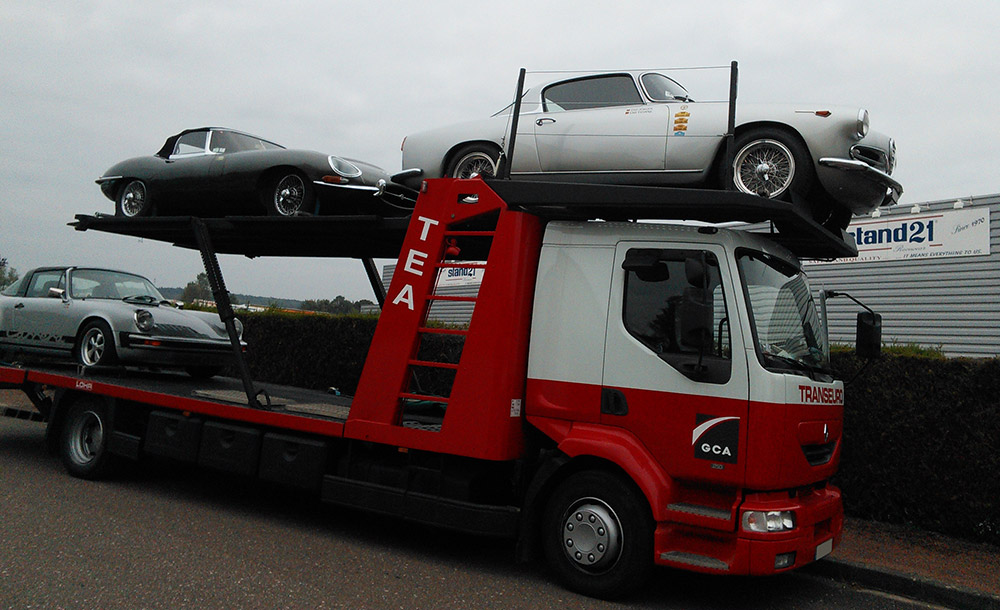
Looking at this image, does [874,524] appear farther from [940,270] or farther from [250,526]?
[940,270]

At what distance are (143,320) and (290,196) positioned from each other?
7.08ft

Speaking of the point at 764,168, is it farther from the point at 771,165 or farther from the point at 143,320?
the point at 143,320

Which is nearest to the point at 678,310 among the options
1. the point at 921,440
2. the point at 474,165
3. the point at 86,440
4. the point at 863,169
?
the point at 863,169

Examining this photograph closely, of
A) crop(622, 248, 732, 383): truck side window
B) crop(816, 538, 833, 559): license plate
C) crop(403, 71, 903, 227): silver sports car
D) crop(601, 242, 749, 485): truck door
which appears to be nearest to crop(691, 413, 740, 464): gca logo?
crop(601, 242, 749, 485): truck door

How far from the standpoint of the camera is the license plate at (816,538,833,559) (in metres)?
4.60

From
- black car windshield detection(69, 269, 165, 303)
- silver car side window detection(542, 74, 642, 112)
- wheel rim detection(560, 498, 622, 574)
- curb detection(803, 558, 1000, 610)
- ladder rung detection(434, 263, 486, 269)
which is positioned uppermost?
silver car side window detection(542, 74, 642, 112)

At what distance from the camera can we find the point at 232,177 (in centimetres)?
717

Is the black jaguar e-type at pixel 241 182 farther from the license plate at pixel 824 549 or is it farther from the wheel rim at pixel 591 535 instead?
the license plate at pixel 824 549

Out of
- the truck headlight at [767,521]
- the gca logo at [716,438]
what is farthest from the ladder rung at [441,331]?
the truck headlight at [767,521]

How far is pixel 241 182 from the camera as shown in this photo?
279 inches

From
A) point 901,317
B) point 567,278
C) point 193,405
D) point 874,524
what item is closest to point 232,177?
point 193,405

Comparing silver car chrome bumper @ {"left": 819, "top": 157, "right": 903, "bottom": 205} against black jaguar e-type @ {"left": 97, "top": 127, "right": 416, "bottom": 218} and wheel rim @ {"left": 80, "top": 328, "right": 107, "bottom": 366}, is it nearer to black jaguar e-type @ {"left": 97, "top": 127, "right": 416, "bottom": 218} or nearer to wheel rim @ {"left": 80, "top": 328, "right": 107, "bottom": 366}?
black jaguar e-type @ {"left": 97, "top": 127, "right": 416, "bottom": 218}

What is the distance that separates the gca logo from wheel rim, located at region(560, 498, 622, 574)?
67 cm

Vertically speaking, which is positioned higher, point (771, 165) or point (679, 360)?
point (771, 165)
